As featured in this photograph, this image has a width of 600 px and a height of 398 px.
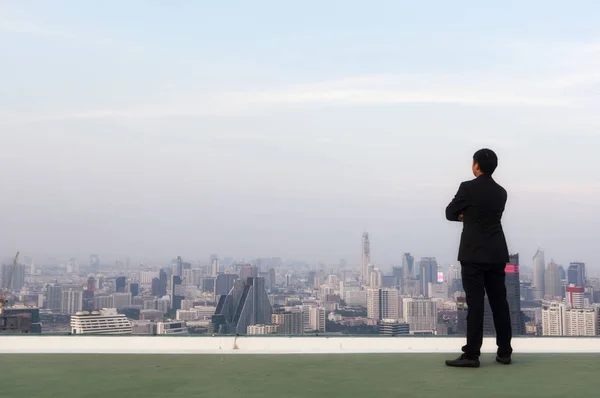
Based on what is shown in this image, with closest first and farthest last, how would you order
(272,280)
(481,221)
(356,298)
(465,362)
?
(465,362)
(481,221)
(356,298)
(272,280)

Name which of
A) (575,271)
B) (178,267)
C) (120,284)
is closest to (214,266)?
(178,267)

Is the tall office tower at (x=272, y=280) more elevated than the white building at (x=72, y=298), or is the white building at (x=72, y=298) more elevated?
the tall office tower at (x=272, y=280)

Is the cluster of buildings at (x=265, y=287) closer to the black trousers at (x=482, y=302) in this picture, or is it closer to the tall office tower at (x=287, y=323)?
the tall office tower at (x=287, y=323)

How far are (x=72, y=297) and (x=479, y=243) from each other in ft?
190

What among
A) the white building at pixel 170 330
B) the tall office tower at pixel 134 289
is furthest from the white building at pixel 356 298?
the white building at pixel 170 330

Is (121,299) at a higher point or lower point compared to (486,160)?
lower

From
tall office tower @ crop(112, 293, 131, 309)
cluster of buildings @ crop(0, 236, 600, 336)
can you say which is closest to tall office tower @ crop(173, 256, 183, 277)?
cluster of buildings @ crop(0, 236, 600, 336)

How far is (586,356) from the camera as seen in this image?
6.30m

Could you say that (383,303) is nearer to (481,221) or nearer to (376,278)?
(376,278)

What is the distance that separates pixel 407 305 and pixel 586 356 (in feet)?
170

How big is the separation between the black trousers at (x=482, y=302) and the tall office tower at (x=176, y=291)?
56920 millimetres

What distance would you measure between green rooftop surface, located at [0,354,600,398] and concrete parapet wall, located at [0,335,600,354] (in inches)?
12.8

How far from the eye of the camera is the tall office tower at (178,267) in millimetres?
92213

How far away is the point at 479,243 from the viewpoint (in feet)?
17.8
